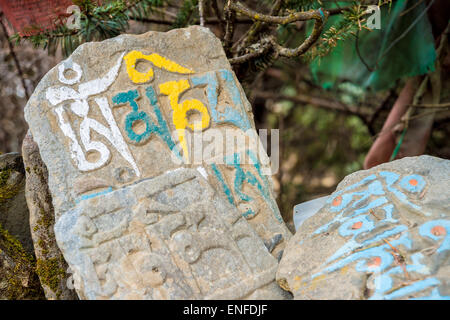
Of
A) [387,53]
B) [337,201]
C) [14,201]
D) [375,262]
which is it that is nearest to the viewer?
[375,262]

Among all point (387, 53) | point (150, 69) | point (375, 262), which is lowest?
point (375, 262)

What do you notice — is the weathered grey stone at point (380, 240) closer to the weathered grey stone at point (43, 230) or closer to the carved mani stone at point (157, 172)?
the carved mani stone at point (157, 172)

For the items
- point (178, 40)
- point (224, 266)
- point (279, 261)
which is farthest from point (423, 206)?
point (178, 40)

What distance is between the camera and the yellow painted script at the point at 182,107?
1.37 metres

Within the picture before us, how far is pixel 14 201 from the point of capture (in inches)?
58.9

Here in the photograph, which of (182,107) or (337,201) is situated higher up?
(182,107)

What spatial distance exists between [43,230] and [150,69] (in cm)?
54

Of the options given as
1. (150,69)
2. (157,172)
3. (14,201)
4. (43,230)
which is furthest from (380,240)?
(14,201)

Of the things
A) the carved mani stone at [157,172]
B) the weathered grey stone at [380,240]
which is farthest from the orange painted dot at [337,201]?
the carved mani stone at [157,172]

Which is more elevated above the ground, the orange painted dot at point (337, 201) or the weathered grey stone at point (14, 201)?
the orange painted dot at point (337, 201)

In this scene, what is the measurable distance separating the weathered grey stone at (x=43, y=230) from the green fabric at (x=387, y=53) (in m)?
1.09

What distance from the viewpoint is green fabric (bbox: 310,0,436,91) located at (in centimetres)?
196

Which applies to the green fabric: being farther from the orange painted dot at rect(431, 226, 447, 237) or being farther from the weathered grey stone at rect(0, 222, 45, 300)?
the weathered grey stone at rect(0, 222, 45, 300)

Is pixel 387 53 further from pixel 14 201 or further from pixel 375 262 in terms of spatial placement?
pixel 14 201
